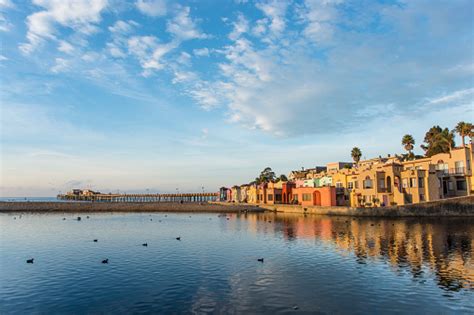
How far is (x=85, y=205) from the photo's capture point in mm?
133375

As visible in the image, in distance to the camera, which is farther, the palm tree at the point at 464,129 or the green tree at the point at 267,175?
the green tree at the point at 267,175

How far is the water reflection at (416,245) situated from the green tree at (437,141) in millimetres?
42746

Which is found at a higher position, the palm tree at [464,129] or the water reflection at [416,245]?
the palm tree at [464,129]

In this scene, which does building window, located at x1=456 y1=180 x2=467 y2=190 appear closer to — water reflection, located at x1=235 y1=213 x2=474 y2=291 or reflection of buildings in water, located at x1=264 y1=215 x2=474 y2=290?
water reflection, located at x1=235 y1=213 x2=474 y2=291

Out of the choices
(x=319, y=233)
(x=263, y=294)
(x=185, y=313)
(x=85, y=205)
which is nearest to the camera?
(x=185, y=313)

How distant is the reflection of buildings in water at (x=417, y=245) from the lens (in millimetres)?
28844

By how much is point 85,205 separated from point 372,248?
12130cm

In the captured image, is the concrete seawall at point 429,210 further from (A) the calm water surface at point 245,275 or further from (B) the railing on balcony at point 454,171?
(A) the calm water surface at point 245,275

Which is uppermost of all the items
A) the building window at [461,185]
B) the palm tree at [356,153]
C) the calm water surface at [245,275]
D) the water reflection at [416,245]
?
the palm tree at [356,153]

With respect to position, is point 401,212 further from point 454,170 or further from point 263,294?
point 263,294

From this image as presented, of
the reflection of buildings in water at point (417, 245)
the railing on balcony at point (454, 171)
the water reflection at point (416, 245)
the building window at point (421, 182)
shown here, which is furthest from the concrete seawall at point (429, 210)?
the reflection of buildings in water at point (417, 245)

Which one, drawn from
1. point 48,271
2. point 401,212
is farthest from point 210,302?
point 401,212

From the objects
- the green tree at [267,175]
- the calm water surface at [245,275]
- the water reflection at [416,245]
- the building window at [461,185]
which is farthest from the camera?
the green tree at [267,175]

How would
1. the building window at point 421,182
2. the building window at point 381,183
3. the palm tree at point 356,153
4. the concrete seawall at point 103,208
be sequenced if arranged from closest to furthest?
1. the building window at point 421,182
2. the building window at point 381,183
3. the palm tree at point 356,153
4. the concrete seawall at point 103,208
